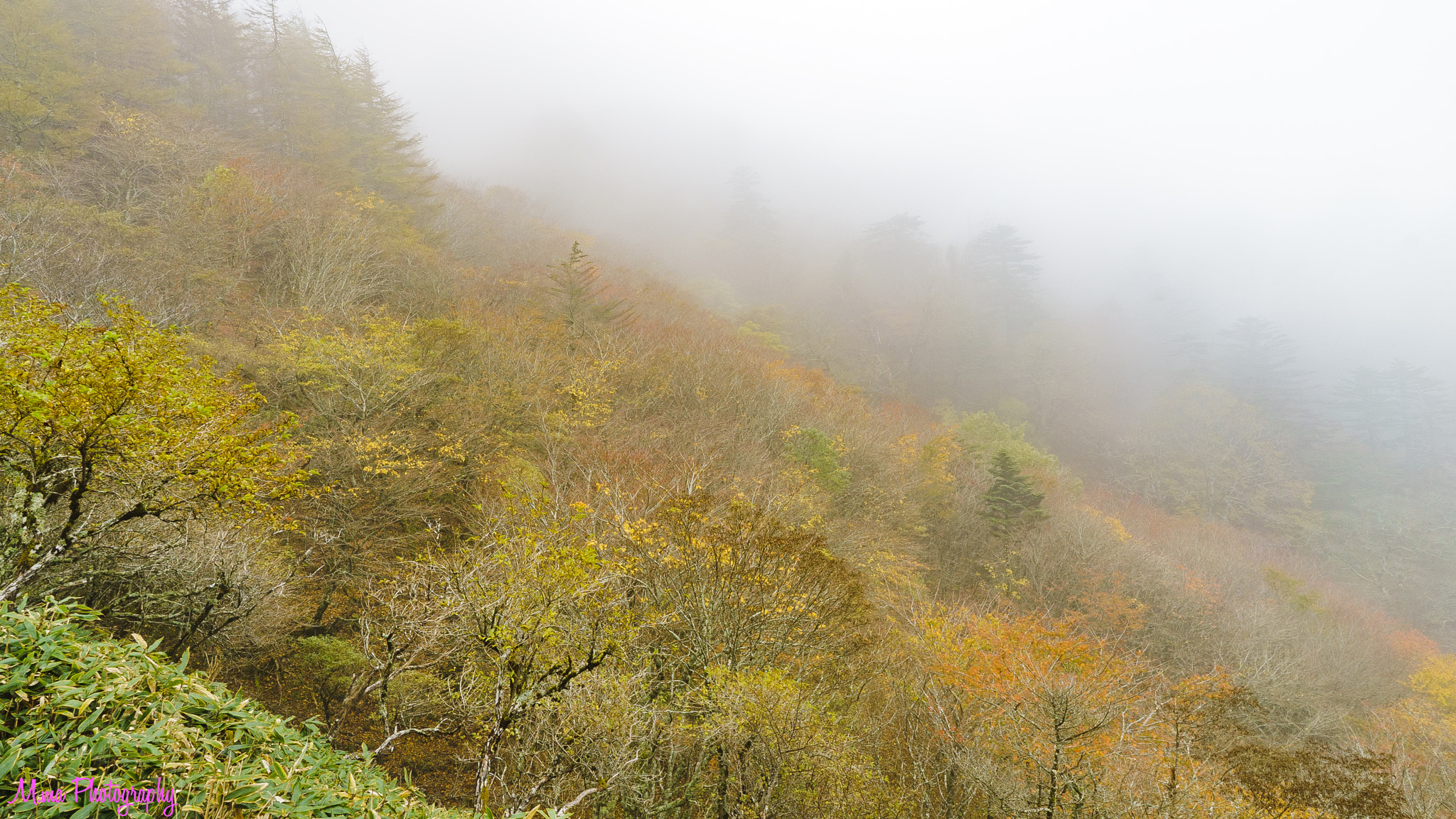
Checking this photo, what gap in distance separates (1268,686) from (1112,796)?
19286 millimetres

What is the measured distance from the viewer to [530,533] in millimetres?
9875

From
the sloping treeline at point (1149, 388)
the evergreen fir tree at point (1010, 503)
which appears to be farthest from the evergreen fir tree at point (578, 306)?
the evergreen fir tree at point (1010, 503)

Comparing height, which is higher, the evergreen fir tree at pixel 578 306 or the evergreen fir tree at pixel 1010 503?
the evergreen fir tree at pixel 578 306

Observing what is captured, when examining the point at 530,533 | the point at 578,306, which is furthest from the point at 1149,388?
the point at 530,533

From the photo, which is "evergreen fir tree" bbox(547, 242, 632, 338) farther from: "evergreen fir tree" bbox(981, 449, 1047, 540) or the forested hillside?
"evergreen fir tree" bbox(981, 449, 1047, 540)

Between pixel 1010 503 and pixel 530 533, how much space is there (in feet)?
85.9

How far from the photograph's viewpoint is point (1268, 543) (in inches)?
1764

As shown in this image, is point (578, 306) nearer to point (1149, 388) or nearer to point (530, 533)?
point (530, 533)

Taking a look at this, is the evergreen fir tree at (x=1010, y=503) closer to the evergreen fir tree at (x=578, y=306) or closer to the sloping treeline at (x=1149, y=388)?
the sloping treeline at (x=1149, y=388)

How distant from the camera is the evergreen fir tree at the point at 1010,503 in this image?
27484 millimetres

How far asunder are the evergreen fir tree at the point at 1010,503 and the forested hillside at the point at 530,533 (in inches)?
6.4

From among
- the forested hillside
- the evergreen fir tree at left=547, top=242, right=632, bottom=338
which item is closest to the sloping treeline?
the forested hillside

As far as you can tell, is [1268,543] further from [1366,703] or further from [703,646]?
[703,646]

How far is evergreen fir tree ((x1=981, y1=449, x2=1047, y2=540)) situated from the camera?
2748 cm
